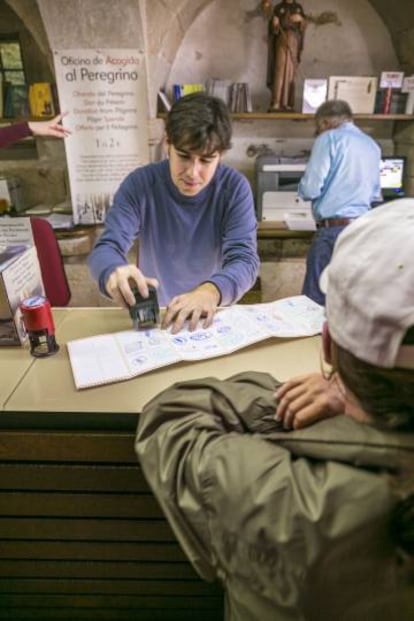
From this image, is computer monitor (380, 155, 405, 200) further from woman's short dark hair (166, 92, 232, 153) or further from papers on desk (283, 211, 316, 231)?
woman's short dark hair (166, 92, 232, 153)

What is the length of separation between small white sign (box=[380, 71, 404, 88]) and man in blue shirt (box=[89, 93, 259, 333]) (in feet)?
7.80

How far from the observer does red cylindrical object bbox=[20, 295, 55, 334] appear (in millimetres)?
1146

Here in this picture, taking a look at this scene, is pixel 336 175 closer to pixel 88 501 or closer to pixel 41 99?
A: pixel 41 99

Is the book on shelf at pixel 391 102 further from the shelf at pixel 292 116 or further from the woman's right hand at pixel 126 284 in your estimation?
the woman's right hand at pixel 126 284

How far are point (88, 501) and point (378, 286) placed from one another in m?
0.91

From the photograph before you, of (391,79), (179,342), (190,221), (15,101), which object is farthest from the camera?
(15,101)

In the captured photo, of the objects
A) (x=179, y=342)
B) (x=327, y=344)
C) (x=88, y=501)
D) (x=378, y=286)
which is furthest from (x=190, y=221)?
(x=378, y=286)

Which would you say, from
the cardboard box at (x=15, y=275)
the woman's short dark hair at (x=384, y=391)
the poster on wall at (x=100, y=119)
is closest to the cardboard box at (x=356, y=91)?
the poster on wall at (x=100, y=119)

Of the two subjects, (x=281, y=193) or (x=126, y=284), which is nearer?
(x=126, y=284)

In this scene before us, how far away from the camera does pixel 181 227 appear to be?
172 cm

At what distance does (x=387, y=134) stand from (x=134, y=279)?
3.48 metres

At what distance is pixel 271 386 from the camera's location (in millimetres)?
828

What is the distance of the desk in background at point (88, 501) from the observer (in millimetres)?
968

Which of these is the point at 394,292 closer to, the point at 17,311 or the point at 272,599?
the point at 272,599
